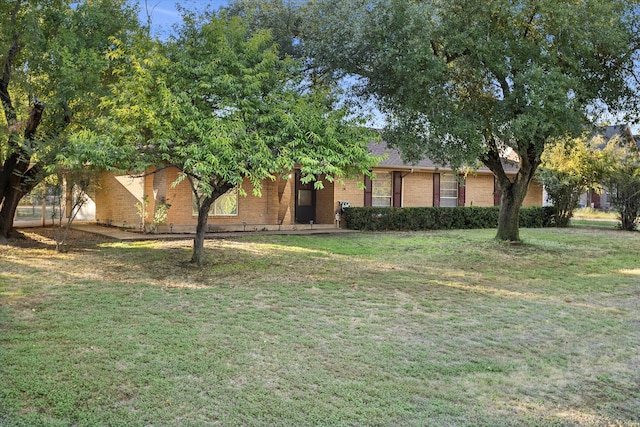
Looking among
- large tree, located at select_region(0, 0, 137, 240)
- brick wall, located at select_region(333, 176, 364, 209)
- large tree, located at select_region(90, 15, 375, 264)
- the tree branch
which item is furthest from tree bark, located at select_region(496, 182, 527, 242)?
the tree branch

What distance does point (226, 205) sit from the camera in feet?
61.0

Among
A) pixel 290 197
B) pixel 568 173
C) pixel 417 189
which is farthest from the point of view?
pixel 417 189

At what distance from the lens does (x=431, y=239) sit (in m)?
16.7

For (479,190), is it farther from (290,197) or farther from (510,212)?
(290,197)

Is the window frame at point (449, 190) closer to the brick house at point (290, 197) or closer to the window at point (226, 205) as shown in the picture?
the brick house at point (290, 197)

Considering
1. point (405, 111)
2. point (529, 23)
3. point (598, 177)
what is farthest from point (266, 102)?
point (598, 177)

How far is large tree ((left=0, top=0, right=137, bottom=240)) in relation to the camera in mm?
10211

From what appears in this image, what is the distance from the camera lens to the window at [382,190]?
2169 cm

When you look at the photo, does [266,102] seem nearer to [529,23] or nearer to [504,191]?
[529,23]

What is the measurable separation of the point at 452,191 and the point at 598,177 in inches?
248

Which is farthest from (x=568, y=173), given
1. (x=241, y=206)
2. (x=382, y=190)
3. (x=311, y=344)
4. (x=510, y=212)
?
(x=311, y=344)

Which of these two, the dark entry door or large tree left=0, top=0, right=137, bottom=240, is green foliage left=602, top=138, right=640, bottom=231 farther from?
large tree left=0, top=0, right=137, bottom=240

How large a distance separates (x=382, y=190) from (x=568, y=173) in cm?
857

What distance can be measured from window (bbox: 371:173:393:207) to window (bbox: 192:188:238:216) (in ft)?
20.5
